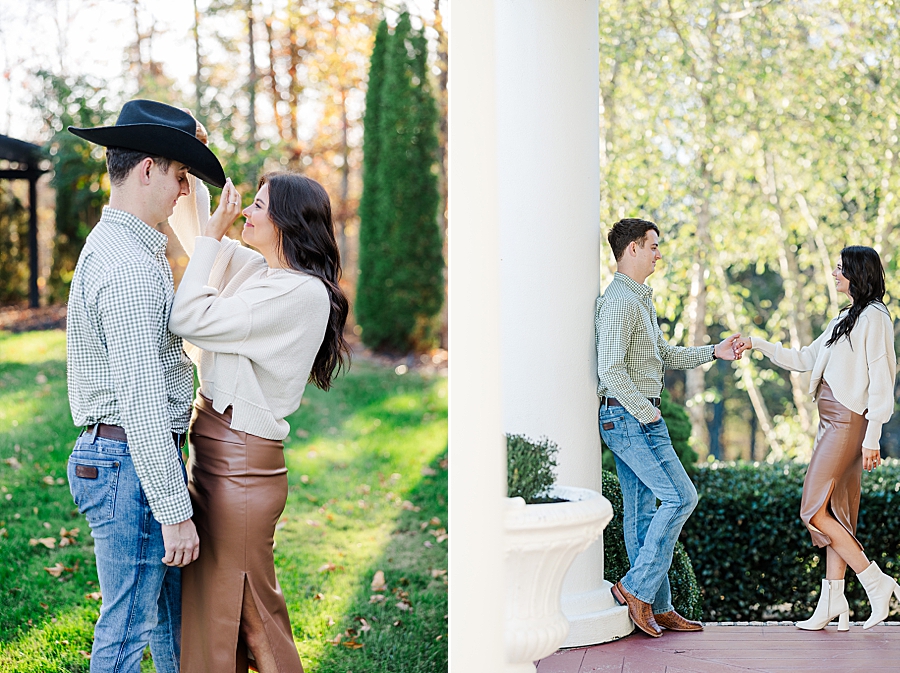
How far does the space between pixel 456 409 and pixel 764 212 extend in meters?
6.41

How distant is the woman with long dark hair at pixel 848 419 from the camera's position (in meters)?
4.00

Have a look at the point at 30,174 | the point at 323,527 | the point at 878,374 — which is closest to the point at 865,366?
the point at 878,374

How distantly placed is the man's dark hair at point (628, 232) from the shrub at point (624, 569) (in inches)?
49.2

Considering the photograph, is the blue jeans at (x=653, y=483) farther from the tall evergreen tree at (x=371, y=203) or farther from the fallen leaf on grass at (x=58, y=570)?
the tall evergreen tree at (x=371, y=203)

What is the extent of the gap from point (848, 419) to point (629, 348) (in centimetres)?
112

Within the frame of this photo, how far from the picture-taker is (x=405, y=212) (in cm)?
1022

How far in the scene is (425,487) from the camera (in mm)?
6945

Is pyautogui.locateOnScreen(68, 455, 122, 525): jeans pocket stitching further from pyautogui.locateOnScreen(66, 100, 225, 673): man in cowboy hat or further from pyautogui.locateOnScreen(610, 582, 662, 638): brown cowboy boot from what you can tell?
pyautogui.locateOnScreen(610, 582, 662, 638): brown cowboy boot

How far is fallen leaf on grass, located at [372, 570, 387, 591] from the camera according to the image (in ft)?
17.2

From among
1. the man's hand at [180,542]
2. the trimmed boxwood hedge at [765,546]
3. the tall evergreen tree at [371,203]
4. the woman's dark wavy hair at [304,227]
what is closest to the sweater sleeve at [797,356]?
the trimmed boxwood hedge at [765,546]

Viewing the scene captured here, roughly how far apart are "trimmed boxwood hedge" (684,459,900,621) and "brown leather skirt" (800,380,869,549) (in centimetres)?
107

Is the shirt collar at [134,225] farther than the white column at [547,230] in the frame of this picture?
No

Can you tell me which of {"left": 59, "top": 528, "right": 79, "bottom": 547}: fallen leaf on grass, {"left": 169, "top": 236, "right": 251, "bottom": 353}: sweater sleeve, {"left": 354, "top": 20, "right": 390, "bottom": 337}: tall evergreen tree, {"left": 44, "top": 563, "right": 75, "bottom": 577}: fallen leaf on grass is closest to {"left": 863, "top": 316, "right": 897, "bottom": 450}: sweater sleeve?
{"left": 169, "top": 236, "right": 251, "bottom": 353}: sweater sleeve

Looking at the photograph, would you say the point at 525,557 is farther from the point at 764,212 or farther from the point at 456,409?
the point at 764,212
